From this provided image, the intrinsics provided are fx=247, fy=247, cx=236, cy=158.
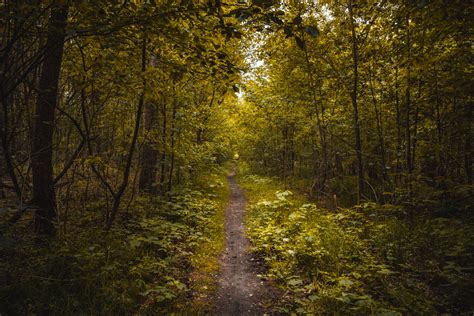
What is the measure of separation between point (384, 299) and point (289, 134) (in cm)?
1253

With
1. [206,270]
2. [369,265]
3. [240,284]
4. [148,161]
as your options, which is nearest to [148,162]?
[148,161]

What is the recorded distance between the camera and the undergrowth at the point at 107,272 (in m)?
3.45

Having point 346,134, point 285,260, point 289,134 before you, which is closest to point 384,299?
point 285,260

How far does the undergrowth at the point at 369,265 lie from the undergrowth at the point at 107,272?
160 centimetres

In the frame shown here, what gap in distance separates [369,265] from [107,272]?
4.49m

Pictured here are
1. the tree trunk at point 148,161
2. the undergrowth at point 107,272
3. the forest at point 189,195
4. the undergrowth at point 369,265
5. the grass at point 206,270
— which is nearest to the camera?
the forest at point 189,195

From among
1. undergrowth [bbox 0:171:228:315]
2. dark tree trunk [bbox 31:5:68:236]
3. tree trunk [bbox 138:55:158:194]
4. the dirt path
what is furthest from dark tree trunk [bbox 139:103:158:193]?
dark tree trunk [bbox 31:5:68:236]

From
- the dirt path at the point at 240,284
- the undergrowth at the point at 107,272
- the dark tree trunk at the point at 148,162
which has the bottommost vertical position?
the dirt path at the point at 240,284

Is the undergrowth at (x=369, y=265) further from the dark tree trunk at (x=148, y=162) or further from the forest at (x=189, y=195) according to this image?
the dark tree trunk at (x=148, y=162)

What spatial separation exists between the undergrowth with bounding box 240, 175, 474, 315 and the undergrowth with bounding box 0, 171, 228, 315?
1.60 m

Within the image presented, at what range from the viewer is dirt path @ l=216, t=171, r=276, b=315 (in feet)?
13.6

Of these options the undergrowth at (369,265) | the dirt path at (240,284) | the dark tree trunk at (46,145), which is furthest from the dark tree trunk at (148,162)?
the undergrowth at (369,265)

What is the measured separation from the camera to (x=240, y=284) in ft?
16.1

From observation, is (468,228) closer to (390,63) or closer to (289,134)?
(390,63)
